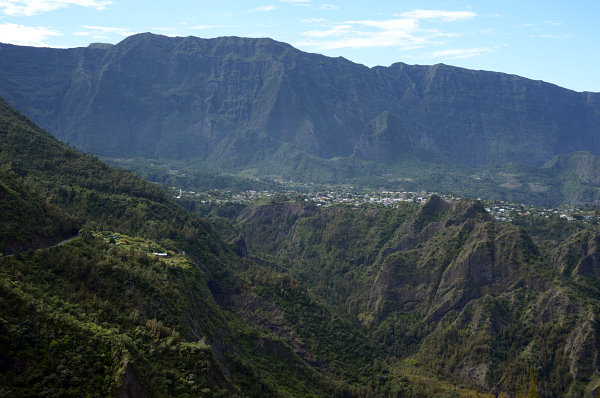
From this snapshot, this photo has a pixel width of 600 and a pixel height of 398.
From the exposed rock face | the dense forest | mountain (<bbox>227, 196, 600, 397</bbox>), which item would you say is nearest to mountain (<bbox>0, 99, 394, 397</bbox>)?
the exposed rock face

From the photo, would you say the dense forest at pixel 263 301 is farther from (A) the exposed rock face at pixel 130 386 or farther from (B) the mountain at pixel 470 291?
(B) the mountain at pixel 470 291

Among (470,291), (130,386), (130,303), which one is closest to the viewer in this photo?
(130,386)

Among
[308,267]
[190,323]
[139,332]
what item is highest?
[139,332]

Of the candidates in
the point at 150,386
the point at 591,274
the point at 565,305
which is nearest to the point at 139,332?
the point at 150,386

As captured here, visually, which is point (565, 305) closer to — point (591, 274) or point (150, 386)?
point (591, 274)

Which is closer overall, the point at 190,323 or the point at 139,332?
the point at 139,332

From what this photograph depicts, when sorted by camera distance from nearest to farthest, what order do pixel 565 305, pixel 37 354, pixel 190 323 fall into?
pixel 37 354 < pixel 190 323 < pixel 565 305

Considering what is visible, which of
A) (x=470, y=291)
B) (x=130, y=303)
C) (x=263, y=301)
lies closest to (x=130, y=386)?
(x=130, y=303)

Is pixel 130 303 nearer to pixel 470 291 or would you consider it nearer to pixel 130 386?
pixel 130 386
